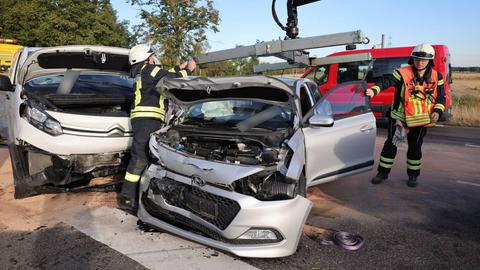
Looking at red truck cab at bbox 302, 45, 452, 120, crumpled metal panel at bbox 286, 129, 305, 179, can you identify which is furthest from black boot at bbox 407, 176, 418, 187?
red truck cab at bbox 302, 45, 452, 120

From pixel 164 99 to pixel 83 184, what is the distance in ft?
5.66

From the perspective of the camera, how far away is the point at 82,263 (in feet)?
10.3

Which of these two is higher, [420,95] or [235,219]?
[420,95]

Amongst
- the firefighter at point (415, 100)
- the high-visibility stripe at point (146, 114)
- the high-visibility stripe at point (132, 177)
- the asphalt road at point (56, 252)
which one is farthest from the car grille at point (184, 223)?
the firefighter at point (415, 100)

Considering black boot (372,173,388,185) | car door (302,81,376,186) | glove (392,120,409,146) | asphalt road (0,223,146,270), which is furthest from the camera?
black boot (372,173,388,185)

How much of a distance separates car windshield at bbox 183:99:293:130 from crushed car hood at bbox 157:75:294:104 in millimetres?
136

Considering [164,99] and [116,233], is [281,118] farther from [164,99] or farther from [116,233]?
[116,233]

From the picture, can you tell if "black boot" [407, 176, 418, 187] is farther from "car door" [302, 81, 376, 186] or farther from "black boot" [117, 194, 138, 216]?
"black boot" [117, 194, 138, 216]

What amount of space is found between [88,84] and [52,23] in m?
25.4

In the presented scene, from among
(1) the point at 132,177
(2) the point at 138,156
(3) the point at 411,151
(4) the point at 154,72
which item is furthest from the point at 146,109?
(3) the point at 411,151

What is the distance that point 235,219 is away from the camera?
9.87ft

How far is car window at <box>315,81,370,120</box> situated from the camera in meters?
4.85

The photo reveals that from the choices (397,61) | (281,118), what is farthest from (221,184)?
(397,61)

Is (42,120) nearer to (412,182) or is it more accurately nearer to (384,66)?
(412,182)
